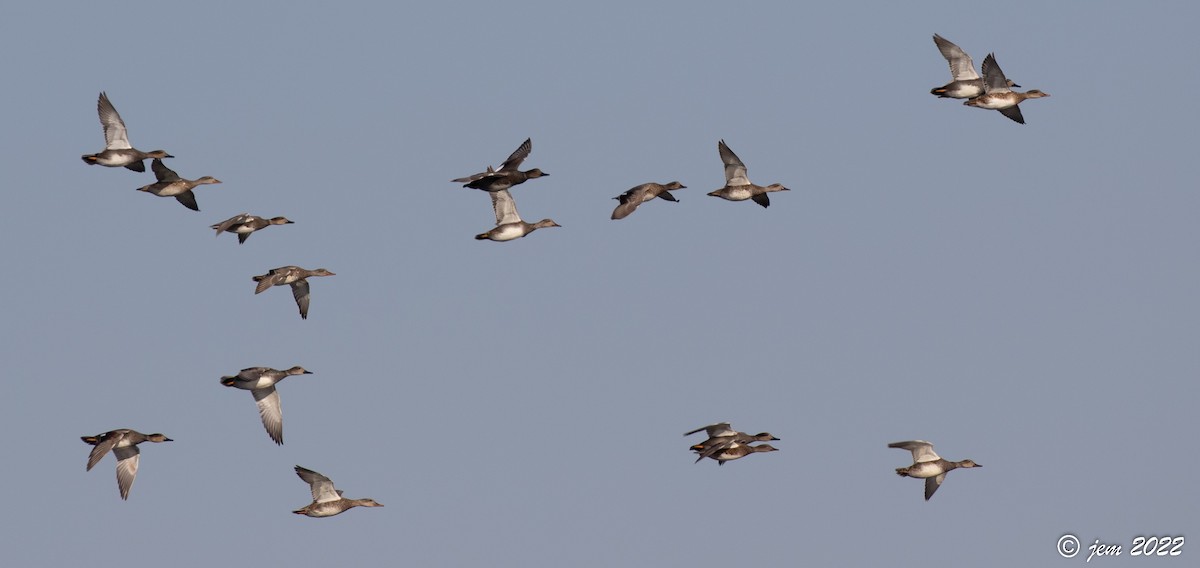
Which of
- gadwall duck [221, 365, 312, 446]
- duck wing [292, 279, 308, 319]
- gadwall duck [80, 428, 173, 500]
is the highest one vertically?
duck wing [292, 279, 308, 319]

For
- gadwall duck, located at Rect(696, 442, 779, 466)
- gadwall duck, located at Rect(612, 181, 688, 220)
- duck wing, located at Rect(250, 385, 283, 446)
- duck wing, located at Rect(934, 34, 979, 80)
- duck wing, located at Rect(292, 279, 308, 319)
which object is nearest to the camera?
gadwall duck, located at Rect(612, 181, 688, 220)

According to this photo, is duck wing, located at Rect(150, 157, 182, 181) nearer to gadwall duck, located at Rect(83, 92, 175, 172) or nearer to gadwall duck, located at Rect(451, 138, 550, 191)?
gadwall duck, located at Rect(83, 92, 175, 172)

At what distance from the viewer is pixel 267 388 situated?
6022cm

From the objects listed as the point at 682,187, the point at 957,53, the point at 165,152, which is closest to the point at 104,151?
the point at 165,152

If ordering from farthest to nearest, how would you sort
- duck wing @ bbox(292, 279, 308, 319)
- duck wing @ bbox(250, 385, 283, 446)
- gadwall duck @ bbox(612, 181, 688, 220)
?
duck wing @ bbox(292, 279, 308, 319)
duck wing @ bbox(250, 385, 283, 446)
gadwall duck @ bbox(612, 181, 688, 220)

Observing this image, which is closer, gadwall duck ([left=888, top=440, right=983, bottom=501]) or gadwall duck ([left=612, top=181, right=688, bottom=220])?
gadwall duck ([left=612, top=181, right=688, bottom=220])

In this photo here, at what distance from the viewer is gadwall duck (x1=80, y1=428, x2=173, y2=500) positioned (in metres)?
56.3

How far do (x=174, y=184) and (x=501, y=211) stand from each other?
8.88 meters

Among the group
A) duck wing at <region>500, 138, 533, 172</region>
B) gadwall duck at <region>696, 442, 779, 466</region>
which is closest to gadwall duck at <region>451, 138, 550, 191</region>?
duck wing at <region>500, 138, 533, 172</region>

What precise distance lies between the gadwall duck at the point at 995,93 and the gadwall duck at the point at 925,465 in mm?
9194

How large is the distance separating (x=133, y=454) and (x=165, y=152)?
810cm

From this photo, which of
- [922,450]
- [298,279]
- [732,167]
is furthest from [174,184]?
[922,450]

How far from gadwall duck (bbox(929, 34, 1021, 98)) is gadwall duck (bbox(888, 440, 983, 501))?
9267mm

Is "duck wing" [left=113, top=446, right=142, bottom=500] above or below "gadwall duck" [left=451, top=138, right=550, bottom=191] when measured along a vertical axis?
below
